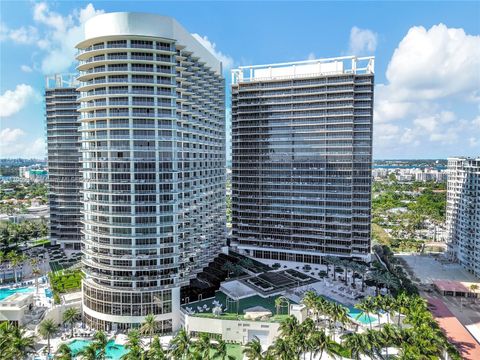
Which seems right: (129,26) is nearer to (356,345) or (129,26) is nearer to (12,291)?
(356,345)

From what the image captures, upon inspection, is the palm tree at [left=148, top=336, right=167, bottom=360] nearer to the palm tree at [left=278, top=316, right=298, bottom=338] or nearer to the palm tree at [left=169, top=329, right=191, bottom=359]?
the palm tree at [left=169, top=329, right=191, bottom=359]

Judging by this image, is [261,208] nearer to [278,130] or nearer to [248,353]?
[278,130]

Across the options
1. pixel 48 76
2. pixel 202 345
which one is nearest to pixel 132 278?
pixel 202 345

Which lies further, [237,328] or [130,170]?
[130,170]

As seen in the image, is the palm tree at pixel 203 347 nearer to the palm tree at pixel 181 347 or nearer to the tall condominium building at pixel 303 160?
the palm tree at pixel 181 347

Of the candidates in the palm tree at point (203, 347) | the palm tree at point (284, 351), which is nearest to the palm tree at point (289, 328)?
the palm tree at point (284, 351)

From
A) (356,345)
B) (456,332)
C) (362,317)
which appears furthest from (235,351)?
(456,332)

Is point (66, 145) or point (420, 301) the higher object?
point (66, 145)

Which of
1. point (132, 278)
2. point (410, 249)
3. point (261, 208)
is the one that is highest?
point (261, 208)
